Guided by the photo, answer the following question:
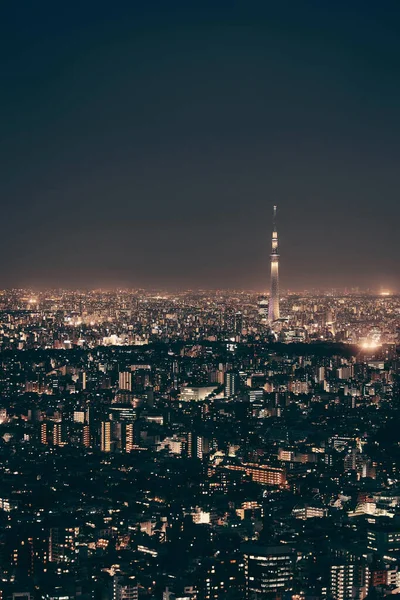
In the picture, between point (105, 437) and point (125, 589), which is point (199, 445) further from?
point (125, 589)

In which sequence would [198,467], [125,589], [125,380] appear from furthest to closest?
1. [125,380]
2. [198,467]
3. [125,589]

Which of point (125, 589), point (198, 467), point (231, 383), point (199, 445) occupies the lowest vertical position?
point (125, 589)

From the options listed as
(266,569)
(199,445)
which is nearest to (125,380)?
(199,445)

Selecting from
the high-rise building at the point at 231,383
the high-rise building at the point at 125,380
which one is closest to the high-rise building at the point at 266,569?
the high-rise building at the point at 231,383

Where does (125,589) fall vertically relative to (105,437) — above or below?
below

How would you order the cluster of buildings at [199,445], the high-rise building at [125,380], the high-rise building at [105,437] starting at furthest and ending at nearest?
the high-rise building at [125,380] → the high-rise building at [105,437] → the cluster of buildings at [199,445]

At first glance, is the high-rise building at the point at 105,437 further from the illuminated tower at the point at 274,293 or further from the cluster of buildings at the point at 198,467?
the illuminated tower at the point at 274,293

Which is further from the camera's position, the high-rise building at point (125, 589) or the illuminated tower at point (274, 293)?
the illuminated tower at point (274, 293)

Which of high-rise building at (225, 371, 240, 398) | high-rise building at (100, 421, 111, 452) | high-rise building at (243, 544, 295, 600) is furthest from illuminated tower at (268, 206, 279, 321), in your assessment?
high-rise building at (243, 544, 295, 600)

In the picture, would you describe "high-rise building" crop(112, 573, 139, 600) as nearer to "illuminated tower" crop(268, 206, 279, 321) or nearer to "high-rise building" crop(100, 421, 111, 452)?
"high-rise building" crop(100, 421, 111, 452)

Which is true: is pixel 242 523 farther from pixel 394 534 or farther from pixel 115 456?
pixel 115 456

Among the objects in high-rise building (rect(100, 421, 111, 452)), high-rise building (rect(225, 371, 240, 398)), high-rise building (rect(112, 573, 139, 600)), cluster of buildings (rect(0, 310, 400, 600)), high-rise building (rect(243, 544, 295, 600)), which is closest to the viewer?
high-rise building (rect(112, 573, 139, 600))
